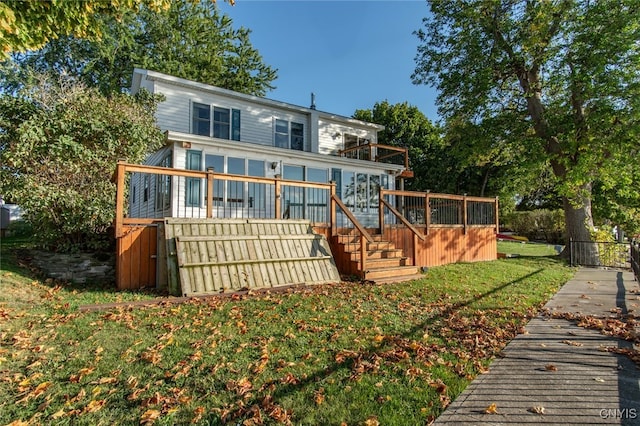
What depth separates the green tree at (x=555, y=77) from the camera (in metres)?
10.7

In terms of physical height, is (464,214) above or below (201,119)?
below

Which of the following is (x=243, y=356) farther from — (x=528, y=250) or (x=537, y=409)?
(x=528, y=250)

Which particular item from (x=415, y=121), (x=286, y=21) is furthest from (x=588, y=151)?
(x=415, y=121)

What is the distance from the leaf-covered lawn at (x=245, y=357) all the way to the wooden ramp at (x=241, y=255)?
599 mm

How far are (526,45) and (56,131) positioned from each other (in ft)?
46.8

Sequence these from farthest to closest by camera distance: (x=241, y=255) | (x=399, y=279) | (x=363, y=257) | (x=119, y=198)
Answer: (x=399, y=279) < (x=363, y=257) < (x=241, y=255) < (x=119, y=198)

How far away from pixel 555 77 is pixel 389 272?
989cm

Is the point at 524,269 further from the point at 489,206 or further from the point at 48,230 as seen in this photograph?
the point at 48,230

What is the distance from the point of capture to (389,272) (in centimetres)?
775

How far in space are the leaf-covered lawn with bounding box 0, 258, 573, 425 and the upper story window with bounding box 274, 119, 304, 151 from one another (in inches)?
424

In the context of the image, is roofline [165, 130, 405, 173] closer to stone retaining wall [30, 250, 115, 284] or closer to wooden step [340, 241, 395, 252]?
stone retaining wall [30, 250, 115, 284]

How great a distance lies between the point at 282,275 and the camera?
21.7 ft

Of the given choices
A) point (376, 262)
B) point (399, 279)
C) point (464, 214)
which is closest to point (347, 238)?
point (376, 262)

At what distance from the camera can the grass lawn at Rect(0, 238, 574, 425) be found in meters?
2.47
